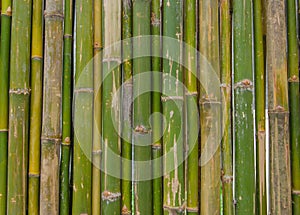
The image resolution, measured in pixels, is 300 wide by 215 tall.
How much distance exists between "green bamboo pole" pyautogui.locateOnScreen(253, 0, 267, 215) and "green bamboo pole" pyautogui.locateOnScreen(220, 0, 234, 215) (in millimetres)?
76

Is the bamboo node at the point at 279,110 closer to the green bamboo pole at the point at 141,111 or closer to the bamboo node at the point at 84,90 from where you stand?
the green bamboo pole at the point at 141,111

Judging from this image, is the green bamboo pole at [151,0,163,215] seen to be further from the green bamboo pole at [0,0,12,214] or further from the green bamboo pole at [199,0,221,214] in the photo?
the green bamboo pole at [0,0,12,214]

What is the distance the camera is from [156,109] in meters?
1.09

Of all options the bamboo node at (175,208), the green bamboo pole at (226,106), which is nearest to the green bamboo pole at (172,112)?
the bamboo node at (175,208)

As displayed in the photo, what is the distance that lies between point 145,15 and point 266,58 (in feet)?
1.19

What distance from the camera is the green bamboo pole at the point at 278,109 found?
1.06 meters

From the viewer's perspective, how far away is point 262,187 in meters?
1.07

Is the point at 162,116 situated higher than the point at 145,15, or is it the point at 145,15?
the point at 145,15

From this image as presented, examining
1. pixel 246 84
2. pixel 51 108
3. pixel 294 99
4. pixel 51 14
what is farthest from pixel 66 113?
pixel 294 99

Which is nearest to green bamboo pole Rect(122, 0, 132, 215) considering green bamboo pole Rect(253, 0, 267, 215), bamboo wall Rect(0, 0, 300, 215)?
bamboo wall Rect(0, 0, 300, 215)

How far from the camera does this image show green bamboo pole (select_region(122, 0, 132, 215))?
1.08 metres

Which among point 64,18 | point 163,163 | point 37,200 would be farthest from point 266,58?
point 37,200

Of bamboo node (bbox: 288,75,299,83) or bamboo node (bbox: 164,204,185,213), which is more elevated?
bamboo node (bbox: 288,75,299,83)

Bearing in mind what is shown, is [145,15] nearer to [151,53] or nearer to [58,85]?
[151,53]
